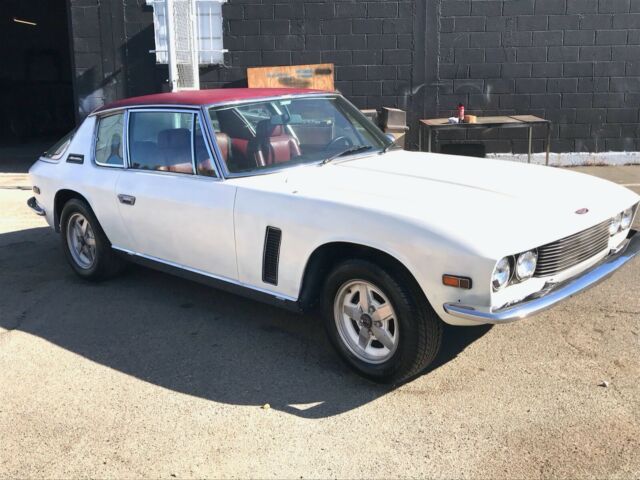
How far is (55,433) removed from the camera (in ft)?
11.2

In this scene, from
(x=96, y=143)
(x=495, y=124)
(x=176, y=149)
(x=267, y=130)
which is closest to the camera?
(x=267, y=130)

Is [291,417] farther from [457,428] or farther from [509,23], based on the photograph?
[509,23]

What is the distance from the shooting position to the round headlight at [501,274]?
10.5ft

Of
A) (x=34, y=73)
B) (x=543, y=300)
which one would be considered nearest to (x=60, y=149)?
(x=543, y=300)

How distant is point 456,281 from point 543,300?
1.63ft

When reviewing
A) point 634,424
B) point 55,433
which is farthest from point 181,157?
point 634,424

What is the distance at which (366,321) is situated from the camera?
3.70 m

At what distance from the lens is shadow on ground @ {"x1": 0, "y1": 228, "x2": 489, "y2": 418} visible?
12.3 ft

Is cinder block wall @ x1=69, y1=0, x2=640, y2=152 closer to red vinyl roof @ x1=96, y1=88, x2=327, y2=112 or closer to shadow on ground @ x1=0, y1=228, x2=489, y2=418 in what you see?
shadow on ground @ x1=0, y1=228, x2=489, y2=418

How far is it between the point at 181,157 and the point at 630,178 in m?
7.14

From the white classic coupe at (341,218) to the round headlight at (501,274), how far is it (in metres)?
0.01

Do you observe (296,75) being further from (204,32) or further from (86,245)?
(86,245)

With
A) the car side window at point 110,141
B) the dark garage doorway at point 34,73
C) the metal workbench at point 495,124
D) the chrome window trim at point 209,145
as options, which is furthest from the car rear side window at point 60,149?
the dark garage doorway at point 34,73

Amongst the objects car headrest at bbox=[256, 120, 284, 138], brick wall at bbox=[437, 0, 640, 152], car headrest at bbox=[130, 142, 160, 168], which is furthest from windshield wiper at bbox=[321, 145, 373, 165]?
brick wall at bbox=[437, 0, 640, 152]
